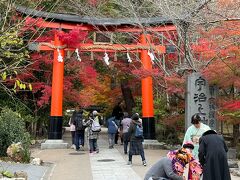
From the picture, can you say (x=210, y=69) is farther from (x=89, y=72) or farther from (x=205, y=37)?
(x=89, y=72)

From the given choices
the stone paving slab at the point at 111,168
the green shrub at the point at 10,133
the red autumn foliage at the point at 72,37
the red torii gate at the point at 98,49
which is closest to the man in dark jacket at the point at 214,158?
the stone paving slab at the point at 111,168

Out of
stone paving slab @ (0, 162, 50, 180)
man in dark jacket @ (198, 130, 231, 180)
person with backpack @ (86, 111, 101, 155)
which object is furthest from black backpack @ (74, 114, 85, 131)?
man in dark jacket @ (198, 130, 231, 180)

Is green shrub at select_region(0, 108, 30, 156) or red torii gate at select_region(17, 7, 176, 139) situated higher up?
red torii gate at select_region(17, 7, 176, 139)

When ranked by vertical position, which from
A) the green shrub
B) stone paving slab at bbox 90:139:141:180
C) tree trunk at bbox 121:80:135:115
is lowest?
stone paving slab at bbox 90:139:141:180

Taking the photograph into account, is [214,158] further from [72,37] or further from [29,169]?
[72,37]

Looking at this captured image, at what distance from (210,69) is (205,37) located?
10.4 feet

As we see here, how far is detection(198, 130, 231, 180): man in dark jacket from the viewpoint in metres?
6.41

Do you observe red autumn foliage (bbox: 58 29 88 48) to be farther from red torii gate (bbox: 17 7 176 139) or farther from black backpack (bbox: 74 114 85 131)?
black backpack (bbox: 74 114 85 131)

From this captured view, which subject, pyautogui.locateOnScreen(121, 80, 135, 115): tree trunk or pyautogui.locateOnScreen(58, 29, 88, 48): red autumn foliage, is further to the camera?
pyautogui.locateOnScreen(121, 80, 135, 115): tree trunk

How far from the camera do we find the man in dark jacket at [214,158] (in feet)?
21.0

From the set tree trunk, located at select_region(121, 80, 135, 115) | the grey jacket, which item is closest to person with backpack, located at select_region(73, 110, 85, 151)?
tree trunk, located at select_region(121, 80, 135, 115)

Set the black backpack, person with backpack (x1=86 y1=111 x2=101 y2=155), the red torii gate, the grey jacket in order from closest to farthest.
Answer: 1. the grey jacket
2. person with backpack (x1=86 y1=111 x2=101 y2=155)
3. the black backpack
4. the red torii gate

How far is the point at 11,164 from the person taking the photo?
11.0m

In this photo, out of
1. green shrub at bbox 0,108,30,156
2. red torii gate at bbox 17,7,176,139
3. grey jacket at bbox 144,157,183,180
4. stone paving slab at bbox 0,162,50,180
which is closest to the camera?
grey jacket at bbox 144,157,183,180
